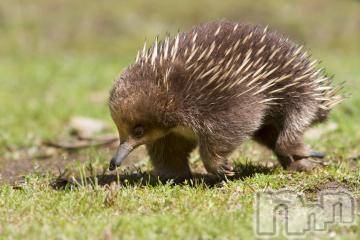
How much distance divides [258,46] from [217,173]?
1.15 meters

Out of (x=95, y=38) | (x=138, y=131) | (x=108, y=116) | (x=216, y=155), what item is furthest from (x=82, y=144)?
(x=95, y=38)

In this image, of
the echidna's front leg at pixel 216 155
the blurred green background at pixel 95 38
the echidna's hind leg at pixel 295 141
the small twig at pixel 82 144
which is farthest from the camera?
the blurred green background at pixel 95 38

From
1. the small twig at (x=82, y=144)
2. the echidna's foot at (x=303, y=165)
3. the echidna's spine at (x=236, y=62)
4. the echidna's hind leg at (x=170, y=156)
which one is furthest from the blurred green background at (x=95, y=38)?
the echidna's spine at (x=236, y=62)

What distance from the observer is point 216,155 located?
217 inches

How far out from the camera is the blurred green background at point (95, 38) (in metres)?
11.2

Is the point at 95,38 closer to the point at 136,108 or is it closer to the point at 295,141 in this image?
the point at 295,141

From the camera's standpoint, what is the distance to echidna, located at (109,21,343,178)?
17.4 ft

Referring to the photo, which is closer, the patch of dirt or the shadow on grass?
the shadow on grass

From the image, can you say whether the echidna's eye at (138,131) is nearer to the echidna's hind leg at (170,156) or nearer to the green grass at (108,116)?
the green grass at (108,116)

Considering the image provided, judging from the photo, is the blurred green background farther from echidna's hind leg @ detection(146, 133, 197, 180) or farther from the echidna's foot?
the echidna's foot

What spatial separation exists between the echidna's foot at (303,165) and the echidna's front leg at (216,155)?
823 mm

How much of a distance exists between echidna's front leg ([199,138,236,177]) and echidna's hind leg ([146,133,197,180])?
46 cm

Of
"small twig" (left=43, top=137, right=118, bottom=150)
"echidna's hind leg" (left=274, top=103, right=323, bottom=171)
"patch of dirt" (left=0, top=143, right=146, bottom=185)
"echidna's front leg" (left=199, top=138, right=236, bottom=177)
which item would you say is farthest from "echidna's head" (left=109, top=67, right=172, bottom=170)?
"small twig" (left=43, top=137, right=118, bottom=150)

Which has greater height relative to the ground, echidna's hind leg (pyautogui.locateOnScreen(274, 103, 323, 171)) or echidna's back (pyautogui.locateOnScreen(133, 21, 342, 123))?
echidna's back (pyautogui.locateOnScreen(133, 21, 342, 123))
